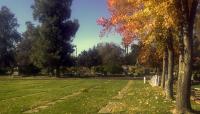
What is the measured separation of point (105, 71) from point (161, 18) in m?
96.5

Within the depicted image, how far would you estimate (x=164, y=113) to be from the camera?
21938mm

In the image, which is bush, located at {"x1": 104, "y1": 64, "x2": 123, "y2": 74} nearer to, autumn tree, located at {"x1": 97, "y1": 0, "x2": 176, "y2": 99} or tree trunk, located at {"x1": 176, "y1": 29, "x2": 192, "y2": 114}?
autumn tree, located at {"x1": 97, "y1": 0, "x2": 176, "y2": 99}

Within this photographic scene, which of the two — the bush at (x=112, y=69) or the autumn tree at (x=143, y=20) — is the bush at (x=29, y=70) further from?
the autumn tree at (x=143, y=20)

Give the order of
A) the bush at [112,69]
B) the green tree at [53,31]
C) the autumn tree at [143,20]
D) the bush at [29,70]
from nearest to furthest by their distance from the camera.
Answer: the autumn tree at [143,20] → the green tree at [53,31] → the bush at [29,70] → the bush at [112,69]

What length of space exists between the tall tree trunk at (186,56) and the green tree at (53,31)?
75540 millimetres

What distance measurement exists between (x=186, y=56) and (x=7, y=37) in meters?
98.1

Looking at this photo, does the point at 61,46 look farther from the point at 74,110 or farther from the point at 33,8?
the point at 74,110

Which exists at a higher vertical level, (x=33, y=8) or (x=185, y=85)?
(x=33, y=8)

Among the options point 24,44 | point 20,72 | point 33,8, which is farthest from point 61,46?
point 24,44

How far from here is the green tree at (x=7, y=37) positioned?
114381mm

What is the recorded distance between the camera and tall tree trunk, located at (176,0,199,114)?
21594mm

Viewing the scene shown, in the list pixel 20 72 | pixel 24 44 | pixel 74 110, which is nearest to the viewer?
pixel 74 110

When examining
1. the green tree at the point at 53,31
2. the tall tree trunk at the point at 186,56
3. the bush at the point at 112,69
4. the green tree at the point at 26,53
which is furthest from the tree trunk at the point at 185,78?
the bush at the point at 112,69

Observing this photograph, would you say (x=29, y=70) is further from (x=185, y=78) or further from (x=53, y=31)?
(x=185, y=78)
